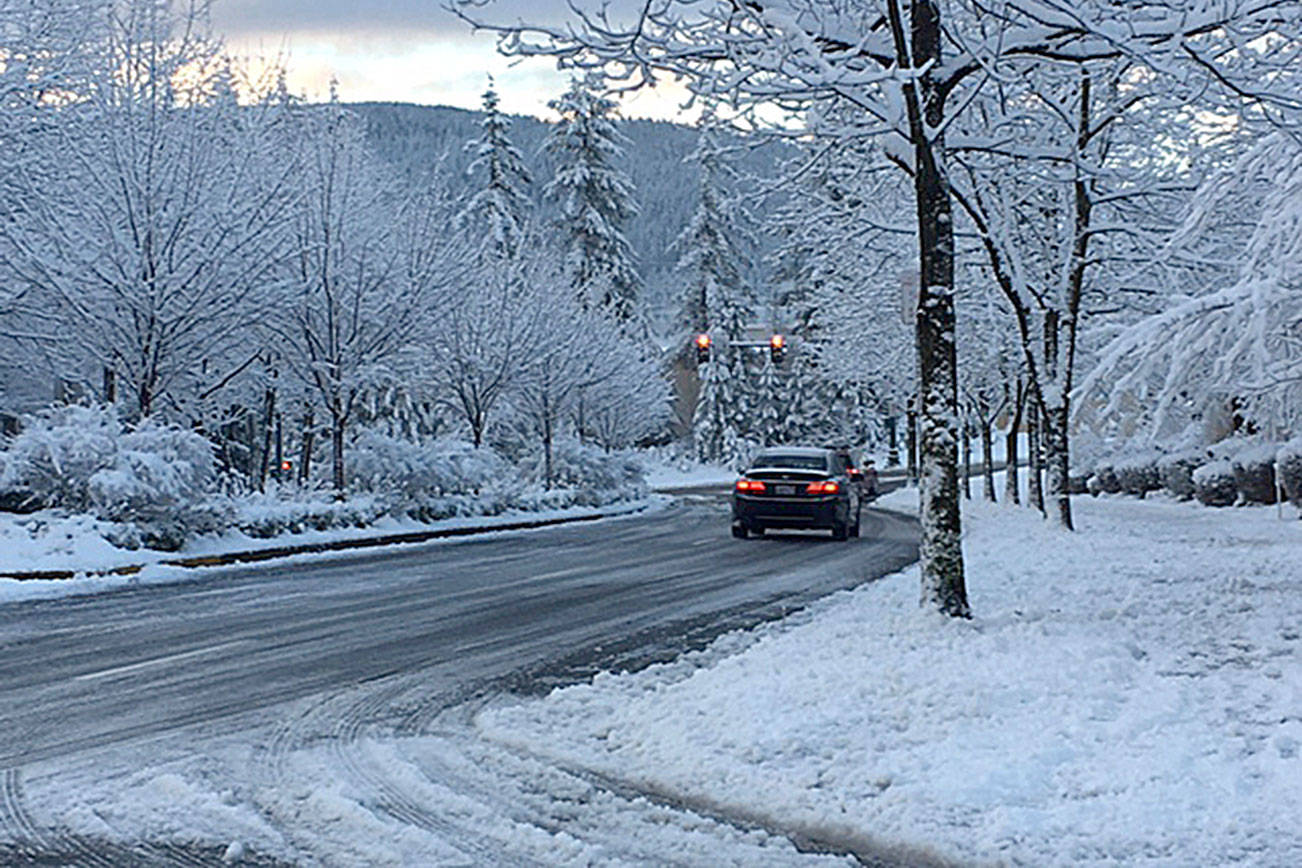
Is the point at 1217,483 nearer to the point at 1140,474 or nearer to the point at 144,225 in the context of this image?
the point at 1140,474

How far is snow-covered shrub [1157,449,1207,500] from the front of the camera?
110 feet

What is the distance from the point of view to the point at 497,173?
65250 millimetres

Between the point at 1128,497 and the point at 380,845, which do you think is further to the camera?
the point at 1128,497

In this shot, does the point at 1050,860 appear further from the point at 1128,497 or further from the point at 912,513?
the point at 1128,497

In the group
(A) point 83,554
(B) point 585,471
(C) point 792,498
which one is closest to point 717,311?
(B) point 585,471

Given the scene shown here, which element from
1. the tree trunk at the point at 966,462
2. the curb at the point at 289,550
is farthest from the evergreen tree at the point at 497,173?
the curb at the point at 289,550

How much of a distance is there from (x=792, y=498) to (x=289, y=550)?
28.3ft

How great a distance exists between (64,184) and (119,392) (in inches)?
257

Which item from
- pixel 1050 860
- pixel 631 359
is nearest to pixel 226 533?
pixel 1050 860

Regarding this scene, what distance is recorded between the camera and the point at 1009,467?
112 ft

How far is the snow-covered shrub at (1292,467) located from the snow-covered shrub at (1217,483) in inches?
181

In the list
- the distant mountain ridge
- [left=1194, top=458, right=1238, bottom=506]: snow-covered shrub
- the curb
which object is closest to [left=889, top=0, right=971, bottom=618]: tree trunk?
the curb

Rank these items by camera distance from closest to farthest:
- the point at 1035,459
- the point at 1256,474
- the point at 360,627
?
the point at 360,627 → the point at 1256,474 → the point at 1035,459

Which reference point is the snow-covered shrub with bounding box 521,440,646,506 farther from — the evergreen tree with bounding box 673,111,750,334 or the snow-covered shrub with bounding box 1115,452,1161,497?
the evergreen tree with bounding box 673,111,750,334
